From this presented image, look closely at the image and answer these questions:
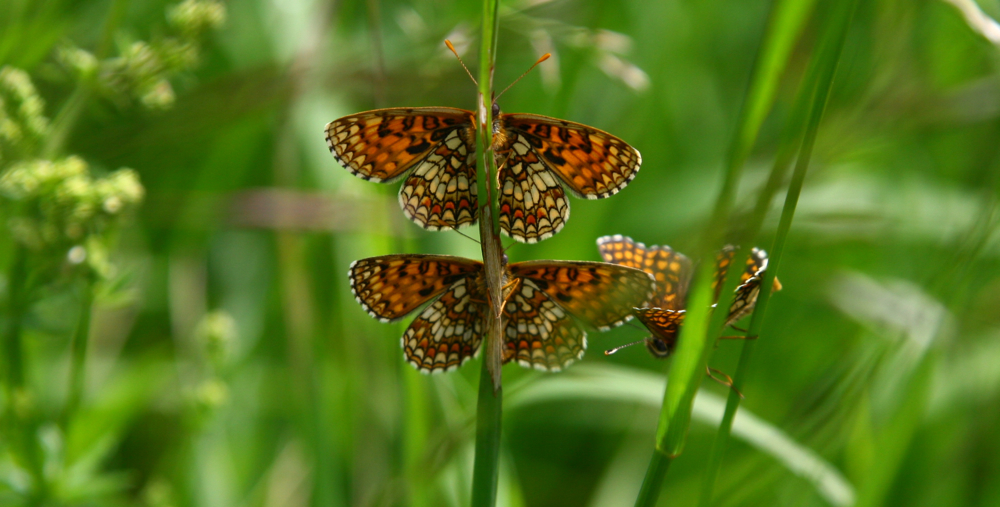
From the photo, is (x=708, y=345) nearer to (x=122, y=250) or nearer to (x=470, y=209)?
(x=470, y=209)

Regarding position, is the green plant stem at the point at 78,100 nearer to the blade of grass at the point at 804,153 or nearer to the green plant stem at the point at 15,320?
the green plant stem at the point at 15,320

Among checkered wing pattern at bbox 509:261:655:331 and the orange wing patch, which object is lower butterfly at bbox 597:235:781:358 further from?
the orange wing patch

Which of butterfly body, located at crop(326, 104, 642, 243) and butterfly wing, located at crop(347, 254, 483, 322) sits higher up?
butterfly body, located at crop(326, 104, 642, 243)

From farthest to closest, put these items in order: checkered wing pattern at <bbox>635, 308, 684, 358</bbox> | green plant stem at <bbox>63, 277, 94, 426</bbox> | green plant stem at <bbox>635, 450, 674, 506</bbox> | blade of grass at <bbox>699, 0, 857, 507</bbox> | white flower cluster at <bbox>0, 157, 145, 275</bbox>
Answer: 1. green plant stem at <bbox>63, 277, 94, 426</bbox>
2. white flower cluster at <bbox>0, 157, 145, 275</bbox>
3. checkered wing pattern at <bbox>635, 308, 684, 358</bbox>
4. green plant stem at <bbox>635, 450, 674, 506</bbox>
5. blade of grass at <bbox>699, 0, 857, 507</bbox>

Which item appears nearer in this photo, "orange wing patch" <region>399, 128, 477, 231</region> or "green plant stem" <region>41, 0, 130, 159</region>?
"orange wing patch" <region>399, 128, 477, 231</region>

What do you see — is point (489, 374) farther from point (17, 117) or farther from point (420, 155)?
point (17, 117)

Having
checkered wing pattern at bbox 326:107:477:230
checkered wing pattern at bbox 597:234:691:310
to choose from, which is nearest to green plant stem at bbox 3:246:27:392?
checkered wing pattern at bbox 326:107:477:230

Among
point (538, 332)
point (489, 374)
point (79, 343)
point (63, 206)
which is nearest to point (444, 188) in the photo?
point (538, 332)

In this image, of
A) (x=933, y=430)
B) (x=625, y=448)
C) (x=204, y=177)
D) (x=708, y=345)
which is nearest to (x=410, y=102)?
(x=204, y=177)
